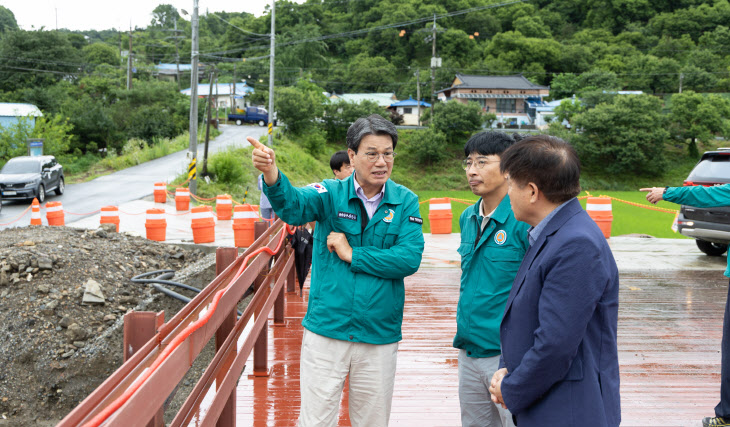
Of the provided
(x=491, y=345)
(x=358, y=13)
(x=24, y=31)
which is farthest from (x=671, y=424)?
(x=358, y=13)

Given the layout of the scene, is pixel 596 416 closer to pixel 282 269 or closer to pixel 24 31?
pixel 282 269

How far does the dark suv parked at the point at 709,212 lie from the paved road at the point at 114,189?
566 inches

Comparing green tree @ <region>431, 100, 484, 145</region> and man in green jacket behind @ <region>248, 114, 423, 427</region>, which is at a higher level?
green tree @ <region>431, 100, 484, 145</region>

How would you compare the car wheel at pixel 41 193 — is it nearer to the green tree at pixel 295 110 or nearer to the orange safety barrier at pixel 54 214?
the orange safety barrier at pixel 54 214

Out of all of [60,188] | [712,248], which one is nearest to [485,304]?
[712,248]

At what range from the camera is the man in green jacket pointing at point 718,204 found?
356 cm

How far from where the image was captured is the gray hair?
2746mm

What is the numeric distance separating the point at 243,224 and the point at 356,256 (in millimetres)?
8632

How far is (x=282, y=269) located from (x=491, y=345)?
3012mm

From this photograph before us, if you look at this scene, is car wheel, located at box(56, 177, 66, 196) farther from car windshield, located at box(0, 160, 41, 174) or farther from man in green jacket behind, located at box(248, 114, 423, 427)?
man in green jacket behind, located at box(248, 114, 423, 427)

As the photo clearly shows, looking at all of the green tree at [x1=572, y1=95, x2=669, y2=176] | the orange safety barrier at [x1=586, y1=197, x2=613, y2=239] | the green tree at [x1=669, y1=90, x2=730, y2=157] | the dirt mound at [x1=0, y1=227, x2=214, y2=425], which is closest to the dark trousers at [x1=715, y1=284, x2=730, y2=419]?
the dirt mound at [x1=0, y1=227, x2=214, y2=425]

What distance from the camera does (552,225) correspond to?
1.86 metres

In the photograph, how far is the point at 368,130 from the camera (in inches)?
108

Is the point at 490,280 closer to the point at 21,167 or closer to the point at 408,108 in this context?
the point at 21,167
